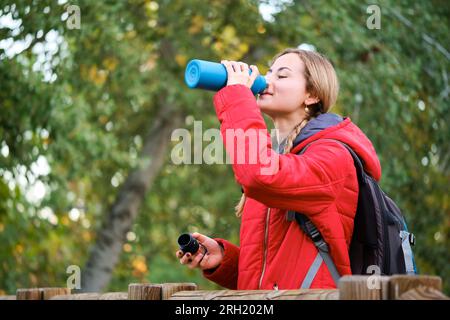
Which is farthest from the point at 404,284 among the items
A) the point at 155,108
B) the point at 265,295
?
the point at 155,108

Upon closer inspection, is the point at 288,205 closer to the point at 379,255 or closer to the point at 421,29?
the point at 379,255

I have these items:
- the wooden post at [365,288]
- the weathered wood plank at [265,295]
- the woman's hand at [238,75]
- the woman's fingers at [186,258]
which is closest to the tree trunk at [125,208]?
the woman's fingers at [186,258]

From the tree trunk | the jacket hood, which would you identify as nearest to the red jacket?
the jacket hood

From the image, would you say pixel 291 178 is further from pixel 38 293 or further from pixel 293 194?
pixel 38 293

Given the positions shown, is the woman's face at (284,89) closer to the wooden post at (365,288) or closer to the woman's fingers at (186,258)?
the woman's fingers at (186,258)

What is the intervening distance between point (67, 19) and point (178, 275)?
9.30 m

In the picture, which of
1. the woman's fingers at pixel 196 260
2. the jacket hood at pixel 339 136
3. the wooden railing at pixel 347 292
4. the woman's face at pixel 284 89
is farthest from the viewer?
the woman's fingers at pixel 196 260

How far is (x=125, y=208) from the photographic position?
37.6ft

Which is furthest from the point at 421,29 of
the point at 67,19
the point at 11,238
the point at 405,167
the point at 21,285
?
the point at 21,285

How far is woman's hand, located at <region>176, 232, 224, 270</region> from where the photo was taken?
3111 mm

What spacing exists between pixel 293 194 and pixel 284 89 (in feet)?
1.78

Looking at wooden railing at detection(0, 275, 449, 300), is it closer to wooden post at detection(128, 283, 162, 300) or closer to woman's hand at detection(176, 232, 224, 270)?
wooden post at detection(128, 283, 162, 300)

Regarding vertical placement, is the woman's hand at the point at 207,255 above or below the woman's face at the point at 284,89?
below

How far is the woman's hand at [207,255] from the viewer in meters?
3.11
